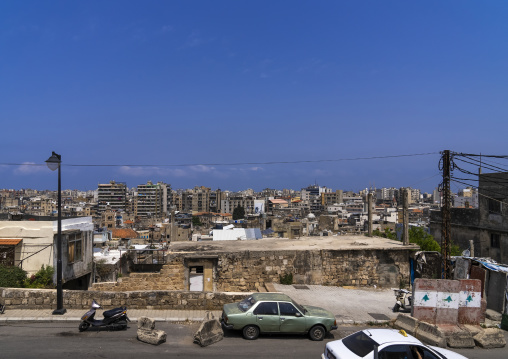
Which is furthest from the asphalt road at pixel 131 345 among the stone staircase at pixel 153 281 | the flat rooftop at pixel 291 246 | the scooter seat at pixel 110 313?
the flat rooftop at pixel 291 246

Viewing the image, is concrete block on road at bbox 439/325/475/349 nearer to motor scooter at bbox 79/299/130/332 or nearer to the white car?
the white car

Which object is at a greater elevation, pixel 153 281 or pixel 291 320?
pixel 291 320

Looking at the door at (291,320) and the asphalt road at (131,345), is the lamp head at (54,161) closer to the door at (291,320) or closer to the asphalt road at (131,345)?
the asphalt road at (131,345)

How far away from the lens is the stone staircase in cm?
1755

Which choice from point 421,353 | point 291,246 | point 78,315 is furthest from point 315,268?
point 421,353

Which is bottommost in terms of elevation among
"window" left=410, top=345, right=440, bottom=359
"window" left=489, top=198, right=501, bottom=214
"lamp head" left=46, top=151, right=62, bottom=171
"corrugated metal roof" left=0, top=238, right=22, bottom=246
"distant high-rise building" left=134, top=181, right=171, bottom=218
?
"distant high-rise building" left=134, top=181, right=171, bottom=218

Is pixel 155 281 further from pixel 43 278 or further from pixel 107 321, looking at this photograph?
pixel 107 321

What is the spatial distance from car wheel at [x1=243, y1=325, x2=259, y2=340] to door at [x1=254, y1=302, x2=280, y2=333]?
6.6 inches

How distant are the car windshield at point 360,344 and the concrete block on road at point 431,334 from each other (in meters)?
3.87

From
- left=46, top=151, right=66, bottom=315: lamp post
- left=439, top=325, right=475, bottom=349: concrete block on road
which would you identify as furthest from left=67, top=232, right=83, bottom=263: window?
left=439, top=325, right=475, bottom=349: concrete block on road

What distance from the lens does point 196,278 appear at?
1834cm

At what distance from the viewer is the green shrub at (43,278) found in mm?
16781

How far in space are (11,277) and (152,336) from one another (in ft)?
26.1

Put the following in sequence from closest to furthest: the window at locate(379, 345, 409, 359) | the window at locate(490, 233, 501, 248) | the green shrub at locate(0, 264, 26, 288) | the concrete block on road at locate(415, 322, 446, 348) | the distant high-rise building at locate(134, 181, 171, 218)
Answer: the window at locate(379, 345, 409, 359) < the concrete block on road at locate(415, 322, 446, 348) < the green shrub at locate(0, 264, 26, 288) < the window at locate(490, 233, 501, 248) < the distant high-rise building at locate(134, 181, 171, 218)
